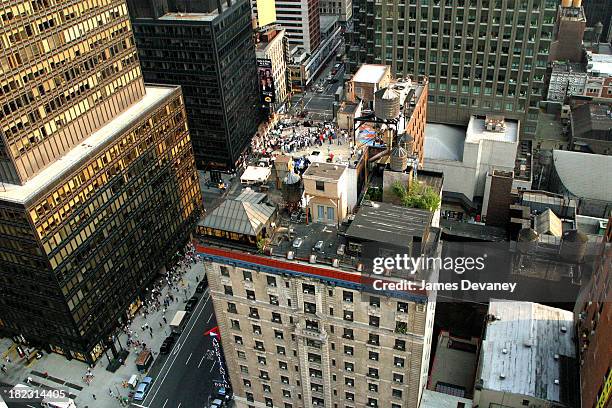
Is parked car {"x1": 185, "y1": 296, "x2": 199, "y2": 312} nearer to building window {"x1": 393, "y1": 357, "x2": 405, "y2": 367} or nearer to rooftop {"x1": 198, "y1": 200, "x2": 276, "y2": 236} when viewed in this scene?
rooftop {"x1": 198, "y1": 200, "x2": 276, "y2": 236}

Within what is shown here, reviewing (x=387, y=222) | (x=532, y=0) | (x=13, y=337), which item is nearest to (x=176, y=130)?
(x=13, y=337)

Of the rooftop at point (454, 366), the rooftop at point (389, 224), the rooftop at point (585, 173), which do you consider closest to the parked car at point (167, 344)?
the rooftop at point (454, 366)

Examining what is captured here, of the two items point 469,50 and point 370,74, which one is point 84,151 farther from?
point 469,50

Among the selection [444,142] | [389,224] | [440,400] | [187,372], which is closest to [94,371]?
[187,372]

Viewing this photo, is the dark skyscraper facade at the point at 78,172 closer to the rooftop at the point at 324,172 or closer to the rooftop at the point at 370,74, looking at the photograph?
the rooftop at the point at 370,74

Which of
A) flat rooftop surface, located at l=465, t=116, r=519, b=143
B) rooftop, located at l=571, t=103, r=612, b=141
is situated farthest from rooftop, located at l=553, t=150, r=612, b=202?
rooftop, located at l=571, t=103, r=612, b=141
